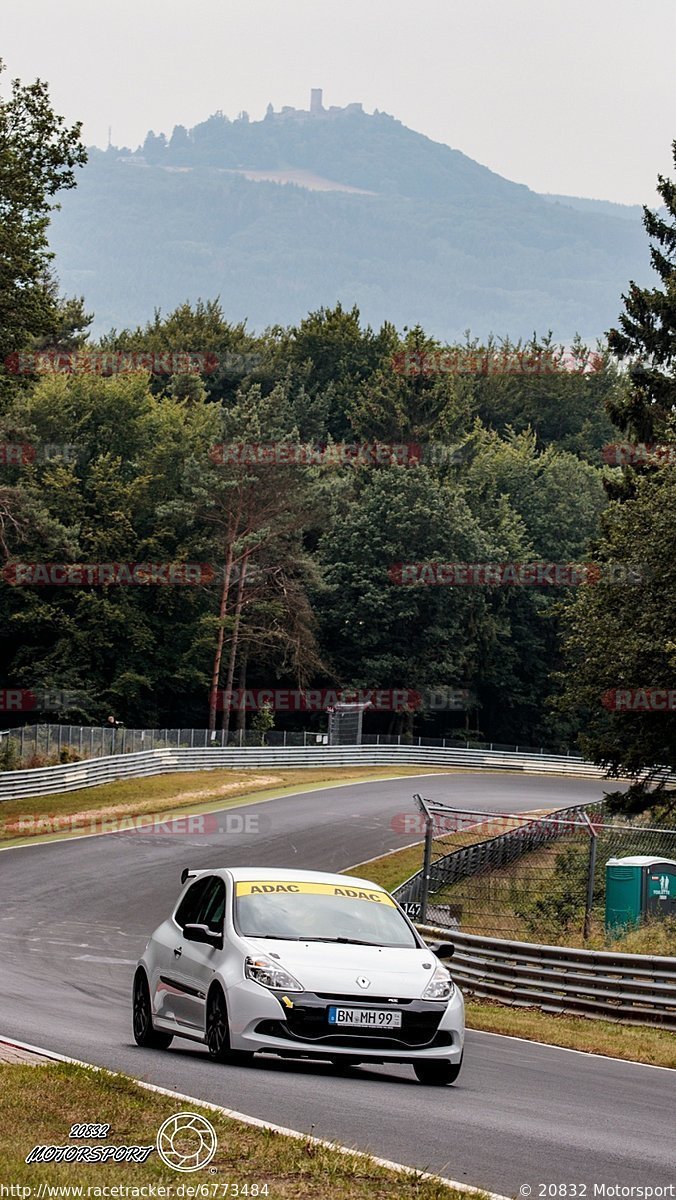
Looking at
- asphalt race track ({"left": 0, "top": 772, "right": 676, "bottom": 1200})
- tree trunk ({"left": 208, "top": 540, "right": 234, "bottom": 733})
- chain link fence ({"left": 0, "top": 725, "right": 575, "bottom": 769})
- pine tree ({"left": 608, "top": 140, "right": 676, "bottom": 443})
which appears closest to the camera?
asphalt race track ({"left": 0, "top": 772, "right": 676, "bottom": 1200})

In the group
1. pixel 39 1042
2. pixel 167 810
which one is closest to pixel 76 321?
pixel 167 810

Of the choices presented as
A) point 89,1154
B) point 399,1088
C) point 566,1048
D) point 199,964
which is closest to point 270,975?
point 199,964

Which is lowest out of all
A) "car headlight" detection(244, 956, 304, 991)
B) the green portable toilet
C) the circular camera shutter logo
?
the green portable toilet

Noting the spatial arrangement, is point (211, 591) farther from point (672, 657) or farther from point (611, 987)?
point (611, 987)

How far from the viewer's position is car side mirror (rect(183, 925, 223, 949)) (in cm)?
1143

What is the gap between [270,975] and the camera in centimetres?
1077

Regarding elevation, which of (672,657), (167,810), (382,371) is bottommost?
(167,810)

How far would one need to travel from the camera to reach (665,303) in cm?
4509

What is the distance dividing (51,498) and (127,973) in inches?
2284

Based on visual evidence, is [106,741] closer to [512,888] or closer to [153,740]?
[153,740]

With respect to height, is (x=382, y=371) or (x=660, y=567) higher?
(x=382, y=371)

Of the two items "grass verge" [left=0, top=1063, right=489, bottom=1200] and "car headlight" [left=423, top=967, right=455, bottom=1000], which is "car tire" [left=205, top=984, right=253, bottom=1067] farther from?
"grass verge" [left=0, top=1063, right=489, bottom=1200]

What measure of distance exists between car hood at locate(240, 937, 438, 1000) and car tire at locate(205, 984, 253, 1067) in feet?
1.38

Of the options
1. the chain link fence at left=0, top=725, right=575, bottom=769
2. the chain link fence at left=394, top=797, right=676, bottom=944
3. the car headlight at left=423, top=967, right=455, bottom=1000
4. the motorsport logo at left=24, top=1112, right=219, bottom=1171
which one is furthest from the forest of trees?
the motorsport logo at left=24, top=1112, right=219, bottom=1171
